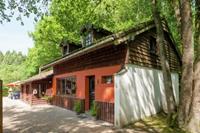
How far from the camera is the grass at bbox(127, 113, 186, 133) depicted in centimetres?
1070

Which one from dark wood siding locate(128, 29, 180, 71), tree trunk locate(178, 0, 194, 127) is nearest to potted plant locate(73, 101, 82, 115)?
dark wood siding locate(128, 29, 180, 71)

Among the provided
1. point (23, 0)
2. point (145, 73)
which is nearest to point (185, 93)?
point (145, 73)

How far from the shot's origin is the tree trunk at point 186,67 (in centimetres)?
1047

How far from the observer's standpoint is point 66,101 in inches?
742

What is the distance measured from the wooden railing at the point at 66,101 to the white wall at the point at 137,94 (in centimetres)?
419

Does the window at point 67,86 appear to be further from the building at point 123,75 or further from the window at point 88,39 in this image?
the window at point 88,39

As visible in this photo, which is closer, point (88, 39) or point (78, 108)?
point (78, 108)

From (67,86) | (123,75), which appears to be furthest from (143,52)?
(67,86)

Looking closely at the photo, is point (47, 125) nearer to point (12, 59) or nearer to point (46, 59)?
point (46, 59)

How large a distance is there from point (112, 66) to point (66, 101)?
699 centimetres

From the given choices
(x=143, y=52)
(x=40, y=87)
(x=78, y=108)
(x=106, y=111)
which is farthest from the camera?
(x=40, y=87)

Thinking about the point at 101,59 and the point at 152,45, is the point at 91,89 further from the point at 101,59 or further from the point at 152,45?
the point at 152,45

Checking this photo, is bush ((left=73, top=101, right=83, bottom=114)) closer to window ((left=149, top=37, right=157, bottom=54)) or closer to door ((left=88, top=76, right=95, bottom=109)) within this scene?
door ((left=88, top=76, right=95, bottom=109))

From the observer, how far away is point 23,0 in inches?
484
